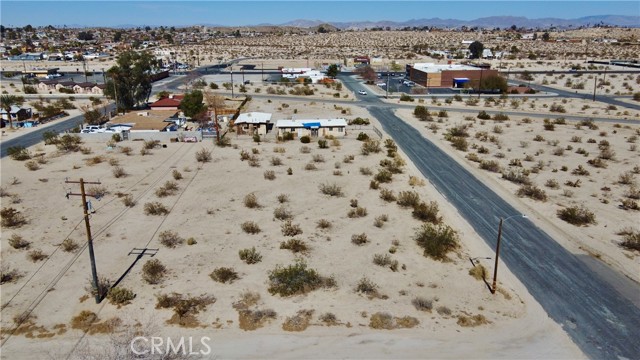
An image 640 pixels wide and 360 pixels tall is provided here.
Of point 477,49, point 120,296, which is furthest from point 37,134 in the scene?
point 477,49

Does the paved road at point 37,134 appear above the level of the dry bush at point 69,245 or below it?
above

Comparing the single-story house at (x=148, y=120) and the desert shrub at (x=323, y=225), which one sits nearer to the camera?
the desert shrub at (x=323, y=225)

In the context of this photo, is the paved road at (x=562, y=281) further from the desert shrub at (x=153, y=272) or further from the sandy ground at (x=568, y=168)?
the desert shrub at (x=153, y=272)

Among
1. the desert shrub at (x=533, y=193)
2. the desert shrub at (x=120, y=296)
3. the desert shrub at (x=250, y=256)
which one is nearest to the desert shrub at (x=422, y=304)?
the desert shrub at (x=250, y=256)

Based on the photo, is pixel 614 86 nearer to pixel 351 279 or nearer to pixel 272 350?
pixel 351 279

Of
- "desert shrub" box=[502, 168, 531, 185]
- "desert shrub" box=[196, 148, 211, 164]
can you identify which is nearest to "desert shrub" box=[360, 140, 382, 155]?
"desert shrub" box=[502, 168, 531, 185]

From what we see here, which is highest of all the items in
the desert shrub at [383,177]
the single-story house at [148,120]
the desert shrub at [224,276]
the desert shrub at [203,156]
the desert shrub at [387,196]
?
the single-story house at [148,120]

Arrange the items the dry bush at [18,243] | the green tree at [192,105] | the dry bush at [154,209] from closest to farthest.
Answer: the dry bush at [18,243]
the dry bush at [154,209]
the green tree at [192,105]
